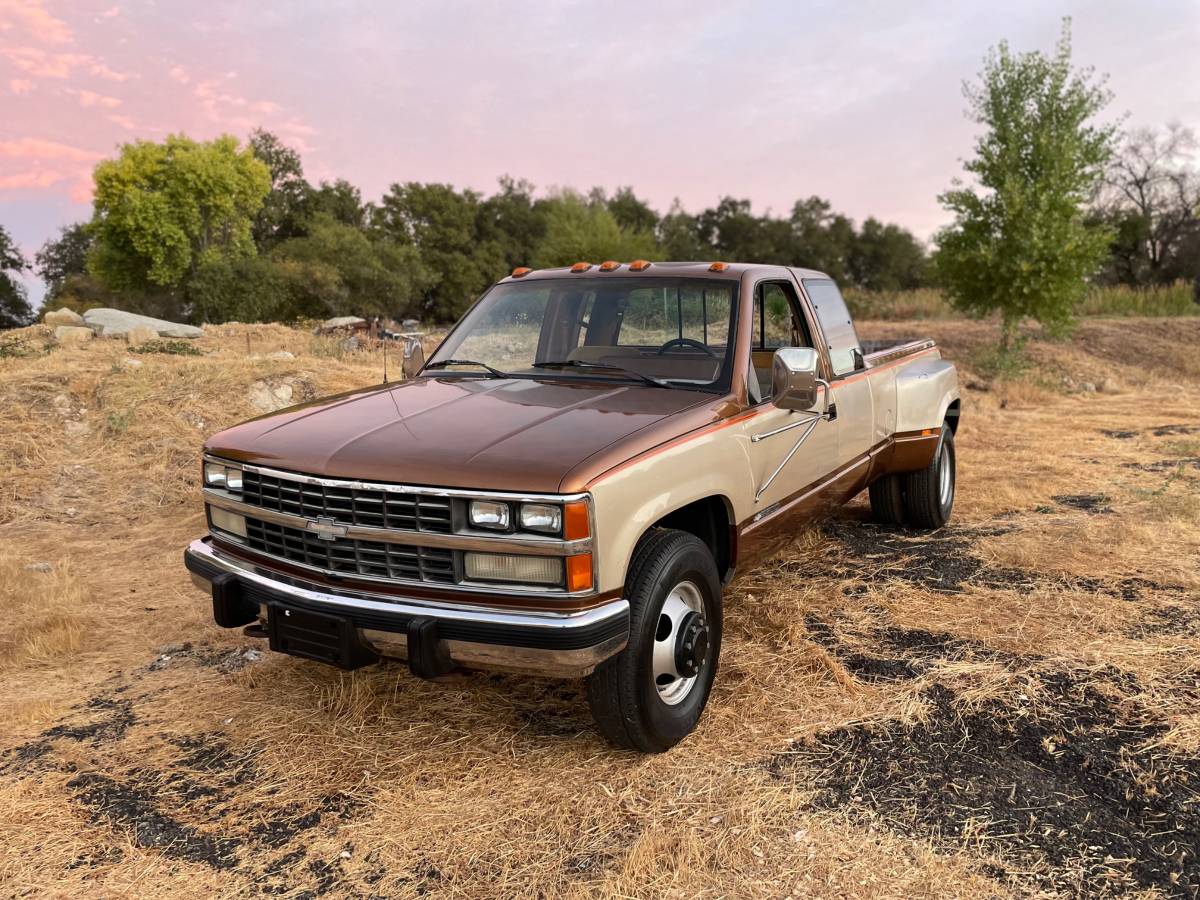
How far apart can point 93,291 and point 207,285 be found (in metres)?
23.3

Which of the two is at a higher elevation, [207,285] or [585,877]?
[207,285]

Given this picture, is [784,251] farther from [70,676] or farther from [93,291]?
[70,676]

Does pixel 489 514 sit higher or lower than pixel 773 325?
lower

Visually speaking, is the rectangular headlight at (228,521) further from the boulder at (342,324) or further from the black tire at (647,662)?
the boulder at (342,324)

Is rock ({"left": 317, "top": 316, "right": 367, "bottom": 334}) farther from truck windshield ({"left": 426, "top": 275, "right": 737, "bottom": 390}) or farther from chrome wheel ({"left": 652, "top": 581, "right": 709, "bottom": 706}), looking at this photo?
chrome wheel ({"left": 652, "top": 581, "right": 709, "bottom": 706})

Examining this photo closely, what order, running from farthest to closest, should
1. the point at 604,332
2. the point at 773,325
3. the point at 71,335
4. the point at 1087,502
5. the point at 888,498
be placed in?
1. the point at 71,335
2. the point at 1087,502
3. the point at 888,498
4. the point at 773,325
5. the point at 604,332

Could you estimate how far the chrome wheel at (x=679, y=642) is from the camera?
3.43 meters

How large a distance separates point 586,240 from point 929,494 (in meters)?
43.8

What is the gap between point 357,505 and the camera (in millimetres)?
3146

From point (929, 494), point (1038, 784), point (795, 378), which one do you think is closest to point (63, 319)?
point (929, 494)

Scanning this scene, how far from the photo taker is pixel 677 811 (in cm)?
308

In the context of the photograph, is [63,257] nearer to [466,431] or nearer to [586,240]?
[586,240]

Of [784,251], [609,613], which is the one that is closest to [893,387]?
[609,613]

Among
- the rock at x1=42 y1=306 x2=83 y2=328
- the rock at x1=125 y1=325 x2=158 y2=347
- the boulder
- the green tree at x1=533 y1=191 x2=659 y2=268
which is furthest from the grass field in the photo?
the green tree at x1=533 y1=191 x2=659 y2=268
